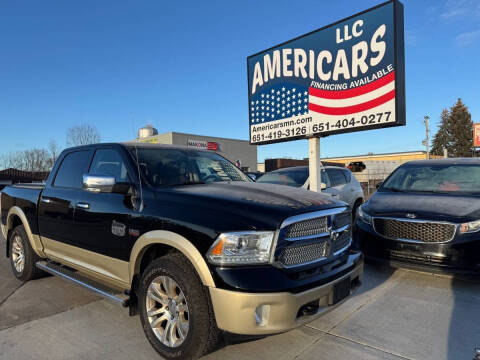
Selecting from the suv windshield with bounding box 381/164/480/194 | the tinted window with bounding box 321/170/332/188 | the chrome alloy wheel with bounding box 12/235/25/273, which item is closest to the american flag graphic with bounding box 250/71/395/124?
the tinted window with bounding box 321/170/332/188

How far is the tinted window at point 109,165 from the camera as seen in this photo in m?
3.41

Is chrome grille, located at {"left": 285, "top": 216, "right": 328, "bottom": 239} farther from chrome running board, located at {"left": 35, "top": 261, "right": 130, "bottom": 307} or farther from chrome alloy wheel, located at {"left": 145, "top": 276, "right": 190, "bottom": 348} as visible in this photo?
chrome running board, located at {"left": 35, "top": 261, "right": 130, "bottom": 307}

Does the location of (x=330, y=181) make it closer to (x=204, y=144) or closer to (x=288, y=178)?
(x=288, y=178)

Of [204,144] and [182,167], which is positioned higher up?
[204,144]

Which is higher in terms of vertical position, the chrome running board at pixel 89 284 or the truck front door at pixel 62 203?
the truck front door at pixel 62 203

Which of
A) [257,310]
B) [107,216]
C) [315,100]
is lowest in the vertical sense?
[257,310]

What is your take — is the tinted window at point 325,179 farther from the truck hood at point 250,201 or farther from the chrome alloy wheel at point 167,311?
the chrome alloy wheel at point 167,311

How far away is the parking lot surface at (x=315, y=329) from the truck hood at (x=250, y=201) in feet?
3.87

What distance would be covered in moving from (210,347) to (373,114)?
633cm

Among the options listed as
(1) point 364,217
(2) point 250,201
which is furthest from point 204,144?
(2) point 250,201

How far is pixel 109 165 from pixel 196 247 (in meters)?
1.73

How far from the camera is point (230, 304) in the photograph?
2221 millimetres

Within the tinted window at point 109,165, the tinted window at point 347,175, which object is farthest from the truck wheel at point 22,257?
the tinted window at point 347,175

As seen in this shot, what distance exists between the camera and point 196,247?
95.7 inches
